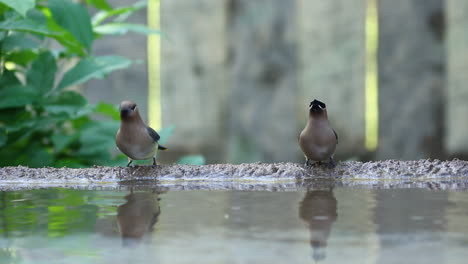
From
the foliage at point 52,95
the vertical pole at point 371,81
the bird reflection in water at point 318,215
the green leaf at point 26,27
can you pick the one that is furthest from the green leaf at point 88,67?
the vertical pole at point 371,81

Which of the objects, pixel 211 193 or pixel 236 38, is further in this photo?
pixel 236 38

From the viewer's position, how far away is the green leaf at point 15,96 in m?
2.20

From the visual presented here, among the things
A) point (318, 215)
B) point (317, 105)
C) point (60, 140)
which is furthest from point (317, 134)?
point (60, 140)

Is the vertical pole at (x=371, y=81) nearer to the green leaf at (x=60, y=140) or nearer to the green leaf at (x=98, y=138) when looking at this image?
the green leaf at (x=98, y=138)

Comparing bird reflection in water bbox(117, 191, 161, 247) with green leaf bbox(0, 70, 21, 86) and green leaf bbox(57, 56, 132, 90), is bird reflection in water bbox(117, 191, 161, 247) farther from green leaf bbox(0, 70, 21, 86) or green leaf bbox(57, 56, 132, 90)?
green leaf bbox(0, 70, 21, 86)

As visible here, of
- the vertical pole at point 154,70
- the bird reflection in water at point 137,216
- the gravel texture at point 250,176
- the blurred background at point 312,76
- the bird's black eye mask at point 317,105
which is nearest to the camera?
the bird reflection in water at point 137,216

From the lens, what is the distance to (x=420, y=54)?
2.84 metres

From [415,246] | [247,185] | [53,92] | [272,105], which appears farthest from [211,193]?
[272,105]

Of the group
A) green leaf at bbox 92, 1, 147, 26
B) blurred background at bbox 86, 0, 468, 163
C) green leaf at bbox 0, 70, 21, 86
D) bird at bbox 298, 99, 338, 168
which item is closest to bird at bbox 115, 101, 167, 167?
bird at bbox 298, 99, 338, 168

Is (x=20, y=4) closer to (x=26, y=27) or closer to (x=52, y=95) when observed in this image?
(x=26, y=27)

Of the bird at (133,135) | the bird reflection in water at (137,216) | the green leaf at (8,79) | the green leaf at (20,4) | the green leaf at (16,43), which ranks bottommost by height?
the bird reflection in water at (137,216)

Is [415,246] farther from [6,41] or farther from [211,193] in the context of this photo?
[6,41]

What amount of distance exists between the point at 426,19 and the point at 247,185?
1.50 m

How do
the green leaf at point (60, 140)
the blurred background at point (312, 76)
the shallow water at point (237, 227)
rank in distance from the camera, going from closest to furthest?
the shallow water at point (237, 227)
the green leaf at point (60, 140)
the blurred background at point (312, 76)
